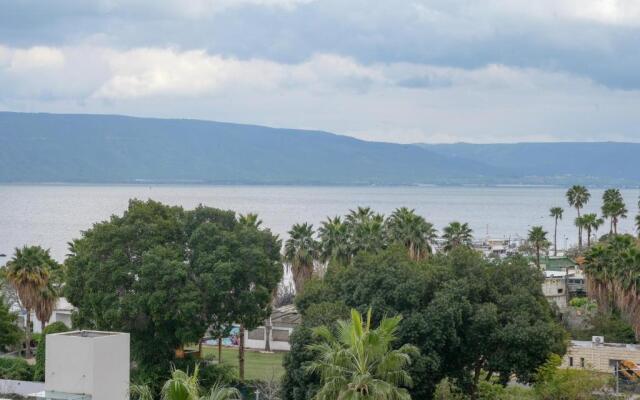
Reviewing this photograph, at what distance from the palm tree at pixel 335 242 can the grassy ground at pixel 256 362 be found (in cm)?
604

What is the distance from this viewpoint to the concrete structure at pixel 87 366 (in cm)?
2777

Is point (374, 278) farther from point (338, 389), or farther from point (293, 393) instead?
point (338, 389)

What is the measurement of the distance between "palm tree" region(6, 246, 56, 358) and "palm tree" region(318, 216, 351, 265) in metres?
14.8

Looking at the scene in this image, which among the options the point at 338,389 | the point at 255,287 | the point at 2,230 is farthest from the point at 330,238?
the point at 2,230

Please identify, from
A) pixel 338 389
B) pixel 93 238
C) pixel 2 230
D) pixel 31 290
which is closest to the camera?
pixel 338 389

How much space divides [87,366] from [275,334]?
30743mm

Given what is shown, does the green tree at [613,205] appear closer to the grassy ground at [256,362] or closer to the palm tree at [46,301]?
the grassy ground at [256,362]

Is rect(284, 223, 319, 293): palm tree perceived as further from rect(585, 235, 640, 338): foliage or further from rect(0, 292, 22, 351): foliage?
rect(0, 292, 22, 351): foliage

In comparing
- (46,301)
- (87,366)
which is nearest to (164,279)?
(87,366)

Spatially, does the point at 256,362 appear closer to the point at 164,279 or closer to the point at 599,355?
the point at 164,279

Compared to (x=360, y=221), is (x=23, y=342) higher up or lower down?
lower down

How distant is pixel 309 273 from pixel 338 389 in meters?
37.3

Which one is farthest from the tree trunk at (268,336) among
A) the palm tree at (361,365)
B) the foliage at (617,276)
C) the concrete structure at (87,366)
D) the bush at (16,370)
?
the palm tree at (361,365)

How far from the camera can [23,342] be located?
183ft
